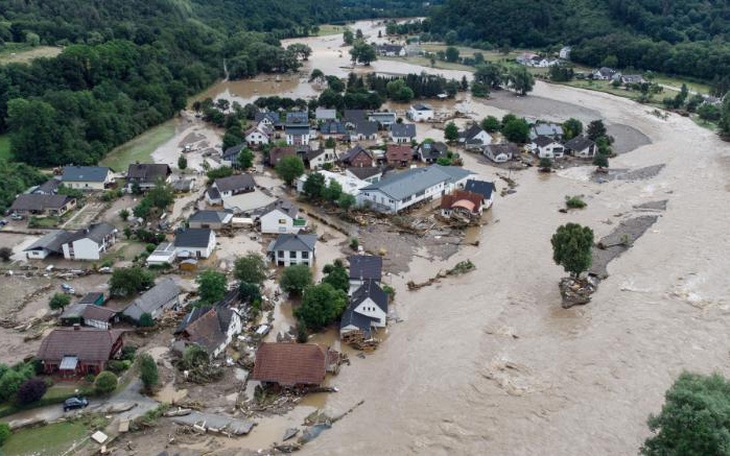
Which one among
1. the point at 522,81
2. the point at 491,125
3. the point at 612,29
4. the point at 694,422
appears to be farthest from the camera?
the point at 612,29

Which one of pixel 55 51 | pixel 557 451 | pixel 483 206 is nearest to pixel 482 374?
pixel 557 451

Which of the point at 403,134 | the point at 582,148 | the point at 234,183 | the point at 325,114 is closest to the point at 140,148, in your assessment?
the point at 234,183

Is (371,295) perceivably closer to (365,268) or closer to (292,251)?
(365,268)

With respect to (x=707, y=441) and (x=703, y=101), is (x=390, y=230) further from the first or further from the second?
(x=703, y=101)

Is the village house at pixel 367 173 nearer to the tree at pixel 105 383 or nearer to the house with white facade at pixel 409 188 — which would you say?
the house with white facade at pixel 409 188

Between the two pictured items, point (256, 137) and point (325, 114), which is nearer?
point (256, 137)

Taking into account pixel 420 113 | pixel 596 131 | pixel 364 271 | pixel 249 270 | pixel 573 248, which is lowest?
pixel 364 271

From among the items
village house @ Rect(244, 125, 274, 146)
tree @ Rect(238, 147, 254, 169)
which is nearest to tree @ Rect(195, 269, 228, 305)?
tree @ Rect(238, 147, 254, 169)
